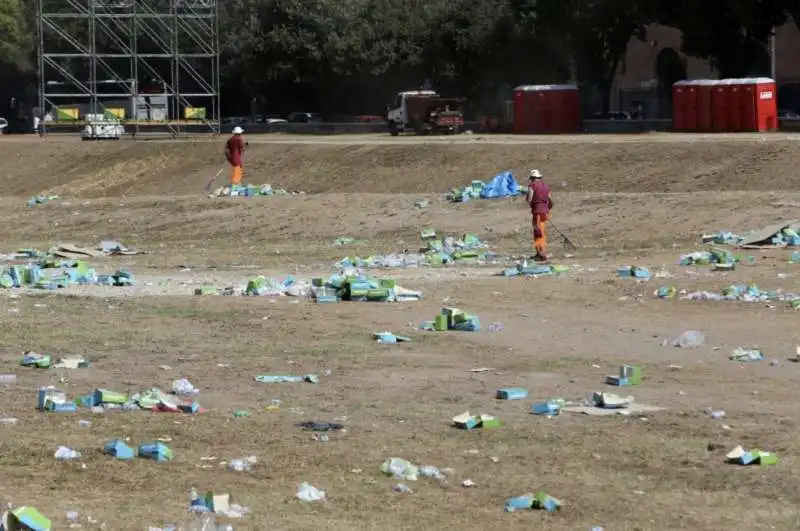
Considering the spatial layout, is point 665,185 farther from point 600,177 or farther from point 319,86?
point 319,86

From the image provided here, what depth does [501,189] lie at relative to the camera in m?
36.5

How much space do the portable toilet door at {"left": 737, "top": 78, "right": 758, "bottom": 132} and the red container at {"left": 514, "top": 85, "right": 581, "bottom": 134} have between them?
8802 millimetres

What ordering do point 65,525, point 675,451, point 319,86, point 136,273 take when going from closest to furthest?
point 65,525 → point 675,451 → point 136,273 → point 319,86

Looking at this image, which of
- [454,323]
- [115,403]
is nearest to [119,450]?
[115,403]

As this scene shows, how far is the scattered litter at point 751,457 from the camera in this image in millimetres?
11250

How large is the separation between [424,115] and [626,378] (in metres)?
50.0

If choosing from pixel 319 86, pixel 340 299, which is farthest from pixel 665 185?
pixel 319 86

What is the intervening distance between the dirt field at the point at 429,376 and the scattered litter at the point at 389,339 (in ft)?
0.62

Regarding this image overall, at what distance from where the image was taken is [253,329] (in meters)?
18.8

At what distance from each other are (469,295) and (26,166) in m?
38.7

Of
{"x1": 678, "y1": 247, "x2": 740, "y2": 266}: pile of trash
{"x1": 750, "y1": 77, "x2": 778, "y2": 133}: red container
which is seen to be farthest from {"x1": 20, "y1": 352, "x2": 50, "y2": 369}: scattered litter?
{"x1": 750, "y1": 77, "x2": 778, "y2": 133}: red container

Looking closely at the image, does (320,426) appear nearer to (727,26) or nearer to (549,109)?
(549,109)

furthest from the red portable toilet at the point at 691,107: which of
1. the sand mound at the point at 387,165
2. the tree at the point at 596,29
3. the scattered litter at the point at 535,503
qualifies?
the scattered litter at the point at 535,503

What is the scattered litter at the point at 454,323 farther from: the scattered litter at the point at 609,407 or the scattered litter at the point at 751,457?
the scattered litter at the point at 751,457
